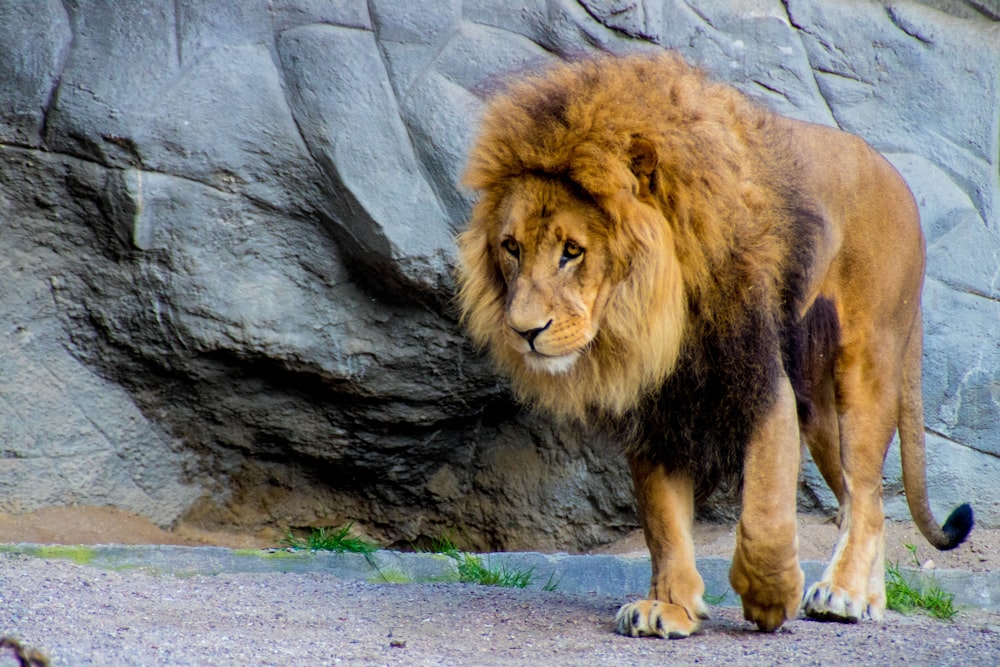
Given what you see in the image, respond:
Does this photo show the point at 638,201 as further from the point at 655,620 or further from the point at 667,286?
the point at 655,620

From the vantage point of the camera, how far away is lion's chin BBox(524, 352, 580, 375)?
300 centimetres

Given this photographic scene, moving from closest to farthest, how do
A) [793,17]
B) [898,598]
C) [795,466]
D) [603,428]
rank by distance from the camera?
[795,466] < [603,428] < [898,598] < [793,17]

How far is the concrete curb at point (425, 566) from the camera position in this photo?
399 cm

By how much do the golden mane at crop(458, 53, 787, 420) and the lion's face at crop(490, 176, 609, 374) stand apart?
0.05m

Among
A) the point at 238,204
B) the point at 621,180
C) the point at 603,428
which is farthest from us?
the point at 238,204

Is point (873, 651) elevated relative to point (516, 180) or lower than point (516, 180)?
lower

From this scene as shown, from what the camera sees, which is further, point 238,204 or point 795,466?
point 238,204

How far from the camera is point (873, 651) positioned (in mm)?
2994

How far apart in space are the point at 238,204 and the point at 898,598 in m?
3.05

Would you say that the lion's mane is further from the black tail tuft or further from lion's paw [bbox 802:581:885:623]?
the black tail tuft

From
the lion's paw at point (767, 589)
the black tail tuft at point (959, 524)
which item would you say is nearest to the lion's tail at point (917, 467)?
the black tail tuft at point (959, 524)

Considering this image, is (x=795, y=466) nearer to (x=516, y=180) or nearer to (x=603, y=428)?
(x=603, y=428)

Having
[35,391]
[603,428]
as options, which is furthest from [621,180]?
[35,391]

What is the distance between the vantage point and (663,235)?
2.99 meters
